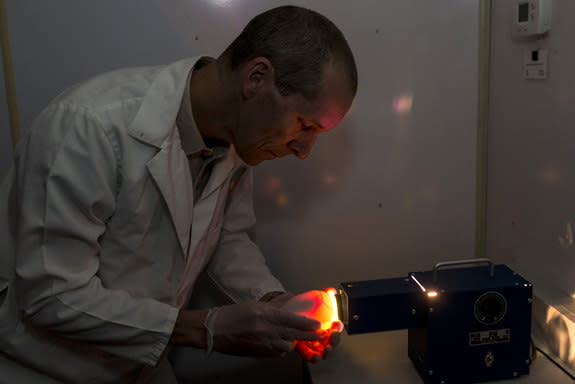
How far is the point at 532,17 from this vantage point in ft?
4.30

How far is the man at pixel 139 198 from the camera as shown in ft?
3.24

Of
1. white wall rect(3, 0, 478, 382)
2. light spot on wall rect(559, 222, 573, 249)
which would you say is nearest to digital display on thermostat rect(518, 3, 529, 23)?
white wall rect(3, 0, 478, 382)

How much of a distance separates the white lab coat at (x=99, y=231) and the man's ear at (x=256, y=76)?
145 millimetres

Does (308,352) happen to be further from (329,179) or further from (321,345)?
(329,179)

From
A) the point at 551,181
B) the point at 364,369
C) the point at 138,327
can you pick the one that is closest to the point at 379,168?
the point at 551,181

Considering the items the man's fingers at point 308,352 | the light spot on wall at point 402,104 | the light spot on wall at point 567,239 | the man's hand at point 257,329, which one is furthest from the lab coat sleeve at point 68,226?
the light spot on wall at point 567,239

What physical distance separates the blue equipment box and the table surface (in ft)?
0.16

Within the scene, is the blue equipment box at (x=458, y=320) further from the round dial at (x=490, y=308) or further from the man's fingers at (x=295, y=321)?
the man's fingers at (x=295, y=321)

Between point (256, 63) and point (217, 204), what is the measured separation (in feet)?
1.26

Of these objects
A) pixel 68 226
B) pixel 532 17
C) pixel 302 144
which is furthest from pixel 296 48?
pixel 532 17

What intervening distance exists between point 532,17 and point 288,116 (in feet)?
2.28

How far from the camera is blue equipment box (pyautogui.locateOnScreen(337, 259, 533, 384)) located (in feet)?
3.82

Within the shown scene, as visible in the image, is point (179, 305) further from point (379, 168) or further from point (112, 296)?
point (379, 168)

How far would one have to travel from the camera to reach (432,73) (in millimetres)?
1584
